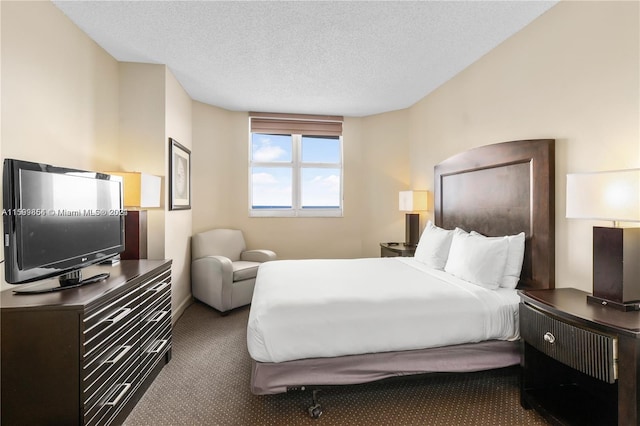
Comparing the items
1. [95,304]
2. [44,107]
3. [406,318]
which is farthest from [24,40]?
[406,318]

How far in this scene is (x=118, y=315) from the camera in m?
1.74

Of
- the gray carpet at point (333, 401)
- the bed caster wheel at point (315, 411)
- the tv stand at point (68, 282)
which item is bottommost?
the gray carpet at point (333, 401)

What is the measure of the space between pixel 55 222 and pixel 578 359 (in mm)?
2862

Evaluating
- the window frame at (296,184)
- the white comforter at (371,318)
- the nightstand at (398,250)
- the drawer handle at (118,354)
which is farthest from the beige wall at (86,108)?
the nightstand at (398,250)

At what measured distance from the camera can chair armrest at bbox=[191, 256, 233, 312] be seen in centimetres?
349

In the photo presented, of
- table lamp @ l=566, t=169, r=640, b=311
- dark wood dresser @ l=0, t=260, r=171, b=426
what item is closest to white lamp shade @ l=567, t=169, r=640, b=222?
table lamp @ l=566, t=169, r=640, b=311

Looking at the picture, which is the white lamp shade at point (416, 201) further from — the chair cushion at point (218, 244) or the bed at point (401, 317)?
the chair cushion at point (218, 244)

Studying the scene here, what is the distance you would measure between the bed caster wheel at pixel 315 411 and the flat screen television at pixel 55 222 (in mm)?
1548

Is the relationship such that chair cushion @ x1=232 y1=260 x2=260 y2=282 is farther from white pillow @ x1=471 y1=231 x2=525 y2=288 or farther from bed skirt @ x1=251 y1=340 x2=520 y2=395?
white pillow @ x1=471 y1=231 x2=525 y2=288

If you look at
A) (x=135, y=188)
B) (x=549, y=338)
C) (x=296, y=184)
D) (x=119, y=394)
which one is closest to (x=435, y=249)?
(x=549, y=338)

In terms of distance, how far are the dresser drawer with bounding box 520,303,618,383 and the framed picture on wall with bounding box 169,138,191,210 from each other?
10.8 ft

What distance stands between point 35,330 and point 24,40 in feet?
5.77

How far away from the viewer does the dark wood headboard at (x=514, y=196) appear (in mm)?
2203

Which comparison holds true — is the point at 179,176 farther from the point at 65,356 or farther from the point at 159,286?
the point at 65,356
